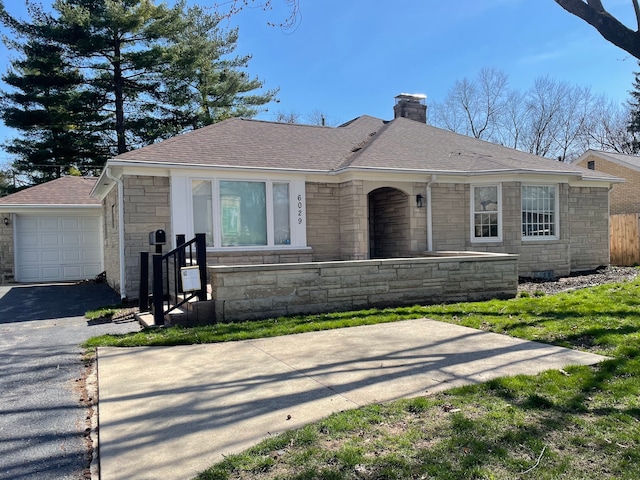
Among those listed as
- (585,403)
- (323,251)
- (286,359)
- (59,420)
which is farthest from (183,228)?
(585,403)

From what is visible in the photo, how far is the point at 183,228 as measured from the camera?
33.2ft

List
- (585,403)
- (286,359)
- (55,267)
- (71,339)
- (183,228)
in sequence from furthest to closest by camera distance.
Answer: (55,267)
(183,228)
(71,339)
(286,359)
(585,403)

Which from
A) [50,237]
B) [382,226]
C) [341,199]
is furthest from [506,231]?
[50,237]

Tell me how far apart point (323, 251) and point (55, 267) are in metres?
9.81

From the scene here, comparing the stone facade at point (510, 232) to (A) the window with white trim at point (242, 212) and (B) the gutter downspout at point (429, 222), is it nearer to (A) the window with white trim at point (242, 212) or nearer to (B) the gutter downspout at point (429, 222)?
(B) the gutter downspout at point (429, 222)

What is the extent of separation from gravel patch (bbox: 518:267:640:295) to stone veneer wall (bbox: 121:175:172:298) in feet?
26.4

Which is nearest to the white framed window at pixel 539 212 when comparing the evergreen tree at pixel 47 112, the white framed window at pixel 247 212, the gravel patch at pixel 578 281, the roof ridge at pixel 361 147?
the gravel patch at pixel 578 281

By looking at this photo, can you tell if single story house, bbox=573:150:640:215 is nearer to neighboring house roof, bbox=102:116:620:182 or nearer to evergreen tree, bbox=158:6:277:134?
neighboring house roof, bbox=102:116:620:182

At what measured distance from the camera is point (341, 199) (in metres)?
11.8

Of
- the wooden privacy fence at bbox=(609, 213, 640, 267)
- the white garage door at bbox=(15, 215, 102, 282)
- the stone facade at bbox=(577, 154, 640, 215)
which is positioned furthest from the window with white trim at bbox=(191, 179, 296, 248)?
the stone facade at bbox=(577, 154, 640, 215)

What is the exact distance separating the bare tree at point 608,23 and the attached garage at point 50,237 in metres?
14.8

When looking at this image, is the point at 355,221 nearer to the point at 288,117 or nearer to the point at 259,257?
the point at 259,257

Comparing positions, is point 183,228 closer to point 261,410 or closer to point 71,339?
point 71,339

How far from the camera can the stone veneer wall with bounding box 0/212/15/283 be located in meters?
15.3
